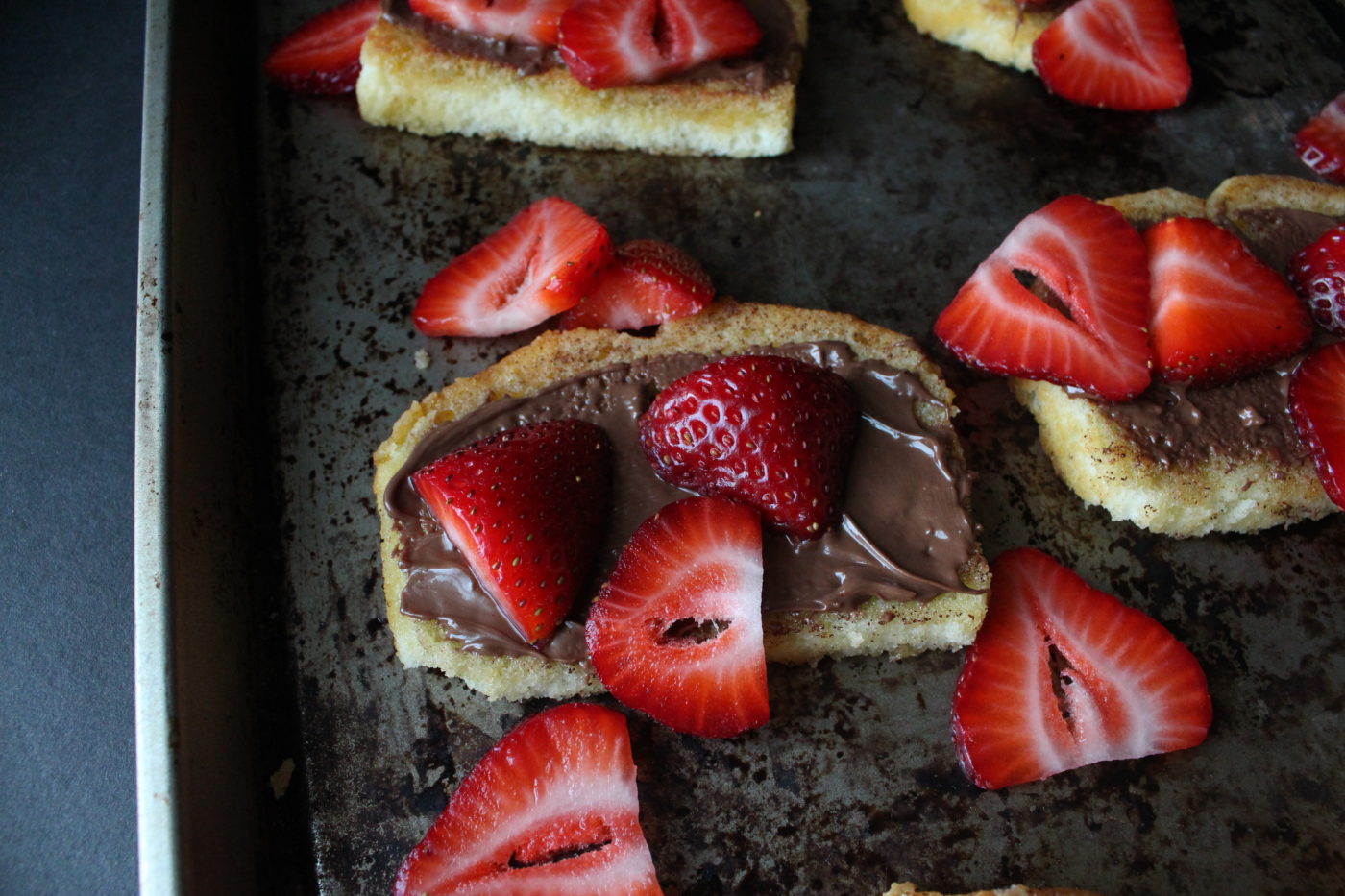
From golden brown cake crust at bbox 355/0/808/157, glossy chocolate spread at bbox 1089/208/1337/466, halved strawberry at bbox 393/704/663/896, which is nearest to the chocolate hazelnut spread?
glossy chocolate spread at bbox 1089/208/1337/466

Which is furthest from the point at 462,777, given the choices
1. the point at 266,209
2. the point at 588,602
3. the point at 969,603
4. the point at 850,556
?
the point at 266,209

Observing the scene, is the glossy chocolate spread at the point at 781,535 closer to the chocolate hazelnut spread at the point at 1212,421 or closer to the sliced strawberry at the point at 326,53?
the chocolate hazelnut spread at the point at 1212,421

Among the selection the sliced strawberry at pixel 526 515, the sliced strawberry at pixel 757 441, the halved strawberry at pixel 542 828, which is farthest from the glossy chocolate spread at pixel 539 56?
the halved strawberry at pixel 542 828

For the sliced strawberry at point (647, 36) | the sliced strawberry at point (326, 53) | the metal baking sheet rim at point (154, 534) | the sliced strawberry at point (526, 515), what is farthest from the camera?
the sliced strawberry at point (326, 53)

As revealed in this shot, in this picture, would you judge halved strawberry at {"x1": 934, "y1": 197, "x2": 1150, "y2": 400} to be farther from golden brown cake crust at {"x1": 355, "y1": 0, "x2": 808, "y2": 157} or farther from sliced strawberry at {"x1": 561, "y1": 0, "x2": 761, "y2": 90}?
sliced strawberry at {"x1": 561, "y1": 0, "x2": 761, "y2": 90}

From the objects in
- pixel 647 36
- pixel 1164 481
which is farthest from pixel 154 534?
pixel 1164 481

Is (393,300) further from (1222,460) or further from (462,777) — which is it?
(1222,460)

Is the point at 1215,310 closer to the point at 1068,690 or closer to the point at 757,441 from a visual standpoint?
the point at 1068,690
